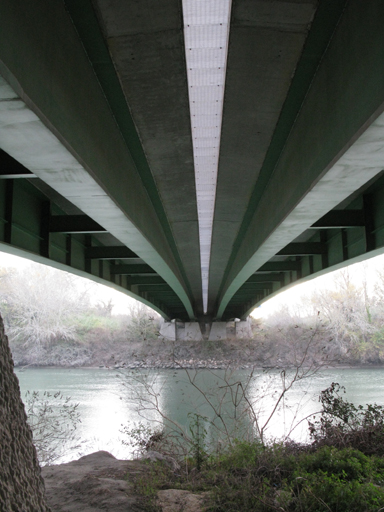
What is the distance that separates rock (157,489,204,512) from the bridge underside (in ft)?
11.4

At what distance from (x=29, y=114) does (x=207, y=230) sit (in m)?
7.16

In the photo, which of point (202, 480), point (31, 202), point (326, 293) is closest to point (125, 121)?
point (31, 202)

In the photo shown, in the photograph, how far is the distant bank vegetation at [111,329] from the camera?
35.4m

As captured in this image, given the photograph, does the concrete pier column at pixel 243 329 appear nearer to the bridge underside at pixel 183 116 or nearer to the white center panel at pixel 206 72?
the bridge underside at pixel 183 116

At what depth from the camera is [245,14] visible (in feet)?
11.9

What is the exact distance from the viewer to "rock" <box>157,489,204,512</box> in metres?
4.59

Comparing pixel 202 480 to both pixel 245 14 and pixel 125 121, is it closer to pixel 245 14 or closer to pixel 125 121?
pixel 125 121

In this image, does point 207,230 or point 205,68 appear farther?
point 207,230

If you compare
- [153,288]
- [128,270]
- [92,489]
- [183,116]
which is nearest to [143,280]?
[153,288]

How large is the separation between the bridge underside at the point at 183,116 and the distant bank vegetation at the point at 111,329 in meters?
25.6

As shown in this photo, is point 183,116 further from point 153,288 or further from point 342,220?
point 153,288

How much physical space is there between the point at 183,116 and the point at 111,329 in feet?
153

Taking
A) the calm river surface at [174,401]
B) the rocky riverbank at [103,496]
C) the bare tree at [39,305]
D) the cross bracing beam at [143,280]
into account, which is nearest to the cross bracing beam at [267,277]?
the cross bracing beam at [143,280]

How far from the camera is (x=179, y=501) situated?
4.82m
